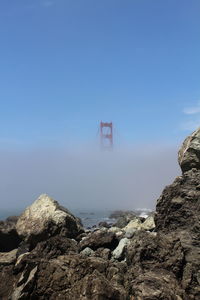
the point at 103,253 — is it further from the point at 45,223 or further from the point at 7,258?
the point at 45,223

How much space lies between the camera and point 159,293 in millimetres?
9453

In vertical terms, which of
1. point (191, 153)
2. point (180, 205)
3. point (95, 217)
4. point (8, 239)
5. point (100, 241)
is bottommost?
point (95, 217)

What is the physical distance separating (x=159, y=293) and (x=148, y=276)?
78cm

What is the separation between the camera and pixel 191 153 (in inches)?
712

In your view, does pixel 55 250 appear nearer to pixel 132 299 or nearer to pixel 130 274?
pixel 130 274

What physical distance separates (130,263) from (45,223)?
8.79 metres

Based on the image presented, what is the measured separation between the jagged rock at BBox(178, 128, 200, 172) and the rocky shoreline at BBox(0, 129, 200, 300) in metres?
0.04

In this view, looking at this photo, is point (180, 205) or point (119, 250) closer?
point (180, 205)

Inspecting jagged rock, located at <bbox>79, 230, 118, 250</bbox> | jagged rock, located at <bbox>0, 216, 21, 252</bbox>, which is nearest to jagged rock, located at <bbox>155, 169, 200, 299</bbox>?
jagged rock, located at <bbox>79, 230, 118, 250</bbox>

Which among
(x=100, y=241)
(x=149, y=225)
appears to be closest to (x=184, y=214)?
(x=100, y=241)

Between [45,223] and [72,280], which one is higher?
[45,223]

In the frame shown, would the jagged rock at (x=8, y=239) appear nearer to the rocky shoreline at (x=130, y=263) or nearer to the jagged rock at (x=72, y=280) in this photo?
the rocky shoreline at (x=130, y=263)

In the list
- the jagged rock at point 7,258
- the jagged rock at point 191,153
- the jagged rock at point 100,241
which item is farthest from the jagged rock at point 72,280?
the jagged rock at point 191,153

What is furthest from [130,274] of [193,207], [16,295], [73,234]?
[73,234]
